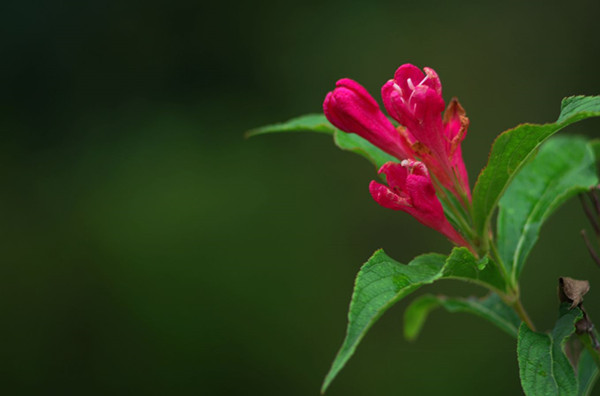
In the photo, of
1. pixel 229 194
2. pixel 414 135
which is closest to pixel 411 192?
pixel 414 135

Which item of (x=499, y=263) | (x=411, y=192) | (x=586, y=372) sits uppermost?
(x=411, y=192)

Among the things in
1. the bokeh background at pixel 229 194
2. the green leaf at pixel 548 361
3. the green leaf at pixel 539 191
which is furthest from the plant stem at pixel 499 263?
the bokeh background at pixel 229 194

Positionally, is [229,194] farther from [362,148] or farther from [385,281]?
[385,281]

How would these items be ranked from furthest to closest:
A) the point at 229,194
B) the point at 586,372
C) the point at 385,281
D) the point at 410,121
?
the point at 229,194 < the point at 586,372 < the point at 410,121 < the point at 385,281

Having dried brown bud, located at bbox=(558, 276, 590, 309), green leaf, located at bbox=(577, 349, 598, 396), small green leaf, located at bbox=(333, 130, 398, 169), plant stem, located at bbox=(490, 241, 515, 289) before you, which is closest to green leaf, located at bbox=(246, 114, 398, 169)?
small green leaf, located at bbox=(333, 130, 398, 169)

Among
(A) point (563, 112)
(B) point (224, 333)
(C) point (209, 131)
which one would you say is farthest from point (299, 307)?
(A) point (563, 112)
